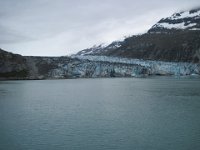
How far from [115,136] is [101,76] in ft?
303

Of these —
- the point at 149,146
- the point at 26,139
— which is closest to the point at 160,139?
the point at 149,146

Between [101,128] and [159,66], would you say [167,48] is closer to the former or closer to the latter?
[159,66]

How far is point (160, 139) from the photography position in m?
18.7

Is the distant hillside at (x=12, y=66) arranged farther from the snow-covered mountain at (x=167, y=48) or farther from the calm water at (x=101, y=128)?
the snow-covered mountain at (x=167, y=48)

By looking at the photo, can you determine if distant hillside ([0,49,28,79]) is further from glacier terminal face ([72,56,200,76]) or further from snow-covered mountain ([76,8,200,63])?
snow-covered mountain ([76,8,200,63])

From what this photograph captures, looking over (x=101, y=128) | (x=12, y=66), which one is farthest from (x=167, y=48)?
(x=101, y=128)

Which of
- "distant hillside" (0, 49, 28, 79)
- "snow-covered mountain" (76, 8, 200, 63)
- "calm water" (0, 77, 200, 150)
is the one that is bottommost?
"calm water" (0, 77, 200, 150)

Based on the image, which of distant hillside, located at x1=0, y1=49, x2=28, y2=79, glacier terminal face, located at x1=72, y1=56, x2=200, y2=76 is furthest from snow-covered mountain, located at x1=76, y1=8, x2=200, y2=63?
distant hillside, located at x1=0, y1=49, x2=28, y2=79

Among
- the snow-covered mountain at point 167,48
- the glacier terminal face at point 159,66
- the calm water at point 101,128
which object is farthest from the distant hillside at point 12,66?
the snow-covered mountain at point 167,48

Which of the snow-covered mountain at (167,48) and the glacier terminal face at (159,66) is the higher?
the snow-covered mountain at (167,48)

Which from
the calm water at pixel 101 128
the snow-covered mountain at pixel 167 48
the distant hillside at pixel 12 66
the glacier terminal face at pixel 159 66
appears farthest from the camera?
the snow-covered mountain at pixel 167 48

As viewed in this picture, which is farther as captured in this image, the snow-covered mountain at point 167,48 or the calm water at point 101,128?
the snow-covered mountain at point 167,48

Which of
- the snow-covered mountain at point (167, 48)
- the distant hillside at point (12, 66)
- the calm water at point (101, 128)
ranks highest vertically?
the snow-covered mountain at point (167, 48)

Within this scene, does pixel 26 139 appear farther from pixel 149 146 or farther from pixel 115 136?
pixel 149 146
